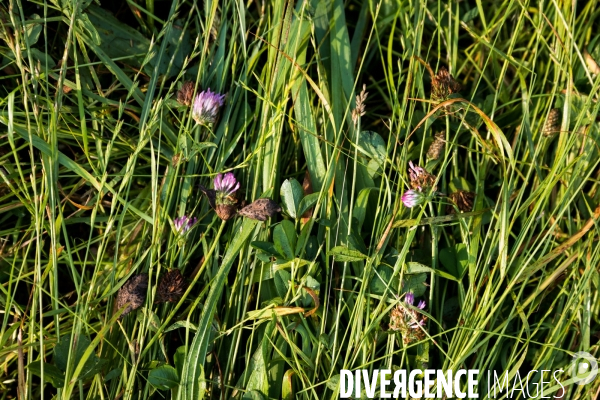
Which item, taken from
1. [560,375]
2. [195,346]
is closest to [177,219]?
[195,346]

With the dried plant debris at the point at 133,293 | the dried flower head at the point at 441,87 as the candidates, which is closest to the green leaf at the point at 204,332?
the dried plant debris at the point at 133,293

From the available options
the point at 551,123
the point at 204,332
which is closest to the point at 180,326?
the point at 204,332

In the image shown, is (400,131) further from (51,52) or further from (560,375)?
(51,52)

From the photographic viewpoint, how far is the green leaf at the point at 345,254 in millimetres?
1177

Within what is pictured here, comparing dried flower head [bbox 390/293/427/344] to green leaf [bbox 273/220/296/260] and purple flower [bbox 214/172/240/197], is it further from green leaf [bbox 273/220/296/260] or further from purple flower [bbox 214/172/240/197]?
purple flower [bbox 214/172/240/197]

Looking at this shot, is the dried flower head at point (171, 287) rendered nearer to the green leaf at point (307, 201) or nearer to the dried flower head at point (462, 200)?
the green leaf at point (307, 201)

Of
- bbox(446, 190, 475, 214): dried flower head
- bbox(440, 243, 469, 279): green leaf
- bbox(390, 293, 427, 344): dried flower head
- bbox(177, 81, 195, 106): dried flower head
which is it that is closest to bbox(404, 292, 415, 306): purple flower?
bbox(390, 293, 427, 344): dried flower head

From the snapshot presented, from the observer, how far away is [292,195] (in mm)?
1216

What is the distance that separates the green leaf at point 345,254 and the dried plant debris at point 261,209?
0.47 ft

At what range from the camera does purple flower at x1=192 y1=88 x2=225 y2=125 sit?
120cm

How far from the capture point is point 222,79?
1276 millimetres

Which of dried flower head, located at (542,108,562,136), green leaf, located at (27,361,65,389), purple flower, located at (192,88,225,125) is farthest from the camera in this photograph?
dried flower head, located at (542,108,562,136)

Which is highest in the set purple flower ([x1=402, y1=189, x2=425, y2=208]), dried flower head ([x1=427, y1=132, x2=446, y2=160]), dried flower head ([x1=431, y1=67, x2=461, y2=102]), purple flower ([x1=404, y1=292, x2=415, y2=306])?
dried flower head ([x1=431, y1=67, x2=461, y2=102])

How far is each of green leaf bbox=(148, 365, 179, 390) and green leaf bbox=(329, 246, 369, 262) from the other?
0.38m
